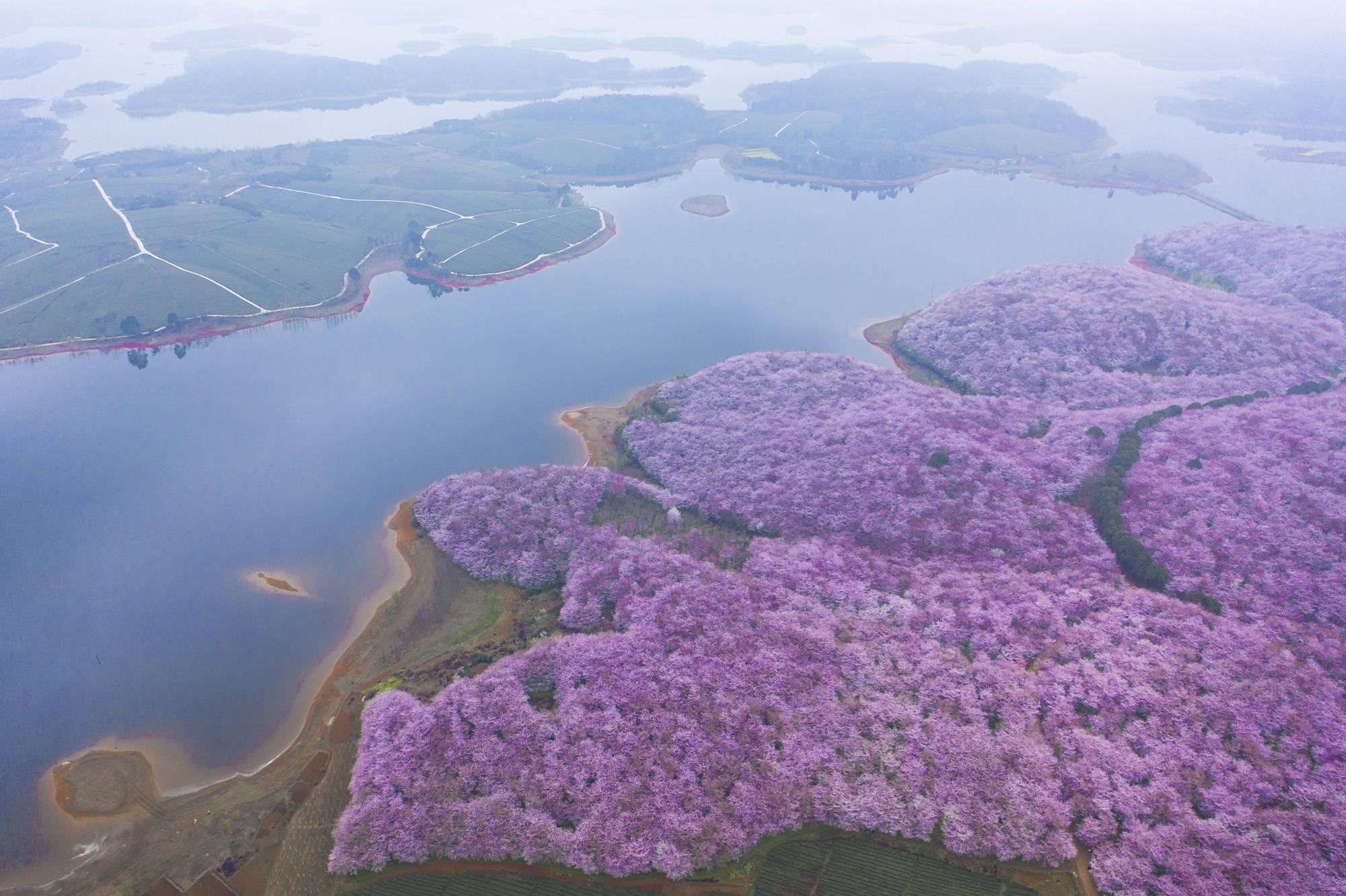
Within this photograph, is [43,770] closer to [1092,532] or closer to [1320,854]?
[1320,854]

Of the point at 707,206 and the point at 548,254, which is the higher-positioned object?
the point at 707,206

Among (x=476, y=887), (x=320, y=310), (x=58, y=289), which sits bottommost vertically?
(x=476, y=887)

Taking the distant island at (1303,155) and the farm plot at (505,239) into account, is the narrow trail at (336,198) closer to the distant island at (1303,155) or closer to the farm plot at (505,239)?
the farm plot at (505,239)

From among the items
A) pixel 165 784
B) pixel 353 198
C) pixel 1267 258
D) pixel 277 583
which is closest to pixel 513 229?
pixel 353 198

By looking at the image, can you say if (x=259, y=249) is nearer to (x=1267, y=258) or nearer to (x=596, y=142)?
(x=596, y=142)

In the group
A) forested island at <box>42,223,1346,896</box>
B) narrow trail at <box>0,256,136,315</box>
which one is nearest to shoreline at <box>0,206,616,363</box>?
narrow trail at <box>0,256,136,315</box>

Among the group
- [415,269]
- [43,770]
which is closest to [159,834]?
[43,770]

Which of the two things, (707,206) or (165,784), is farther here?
(707,206)


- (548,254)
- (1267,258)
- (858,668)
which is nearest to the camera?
(858,668)
